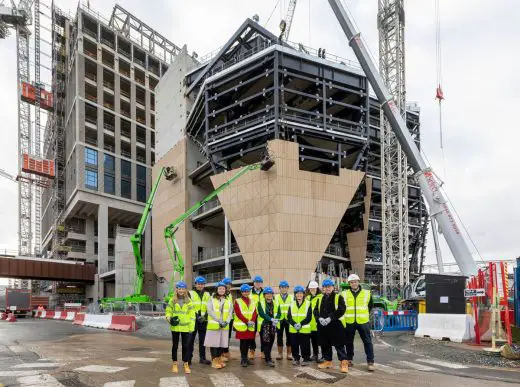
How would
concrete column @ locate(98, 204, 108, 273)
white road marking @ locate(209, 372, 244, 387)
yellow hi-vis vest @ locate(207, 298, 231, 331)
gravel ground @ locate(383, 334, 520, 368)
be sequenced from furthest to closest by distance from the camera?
concrete column @ locate(98, 204, 108, 273)
gravel ground @ locate(383, 334, 520, 368)
yellow hi-vis vest @ locate(207, 298, 231, 331)
white road marking @ locate(209, 372, 244, 387)

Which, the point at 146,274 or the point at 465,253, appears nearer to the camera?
the point at 465,253

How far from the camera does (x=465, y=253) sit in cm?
2636

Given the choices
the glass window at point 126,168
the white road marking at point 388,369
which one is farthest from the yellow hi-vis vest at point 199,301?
the glass window at point 126,168

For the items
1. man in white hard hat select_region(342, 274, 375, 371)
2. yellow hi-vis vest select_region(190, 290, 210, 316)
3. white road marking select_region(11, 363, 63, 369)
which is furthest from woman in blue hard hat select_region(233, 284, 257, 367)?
white road marking select_region(11, 363, 63, 369)

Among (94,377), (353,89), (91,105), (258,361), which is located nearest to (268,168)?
(353,89)

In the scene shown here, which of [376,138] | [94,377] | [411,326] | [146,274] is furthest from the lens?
[376,138]

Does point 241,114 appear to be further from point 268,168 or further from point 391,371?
point 391,371

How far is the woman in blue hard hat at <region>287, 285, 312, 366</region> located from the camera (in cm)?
1083

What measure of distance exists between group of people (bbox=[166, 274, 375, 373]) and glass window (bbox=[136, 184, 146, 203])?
69061 mm

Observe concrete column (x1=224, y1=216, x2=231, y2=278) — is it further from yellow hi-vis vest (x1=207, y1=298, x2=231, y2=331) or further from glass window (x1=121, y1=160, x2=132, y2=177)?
glass window (x1=121, y1=160, x2=132, y2=177)

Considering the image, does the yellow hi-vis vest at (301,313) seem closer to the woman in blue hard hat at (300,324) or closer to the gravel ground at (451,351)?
the woman in blue hard hat at (300,324)

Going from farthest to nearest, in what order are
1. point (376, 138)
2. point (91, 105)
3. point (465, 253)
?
1. point (91, 105)
2. point (376, 138)
3. point (465, 253)

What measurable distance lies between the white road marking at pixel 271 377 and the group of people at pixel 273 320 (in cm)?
95

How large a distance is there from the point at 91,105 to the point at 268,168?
44273 mm
